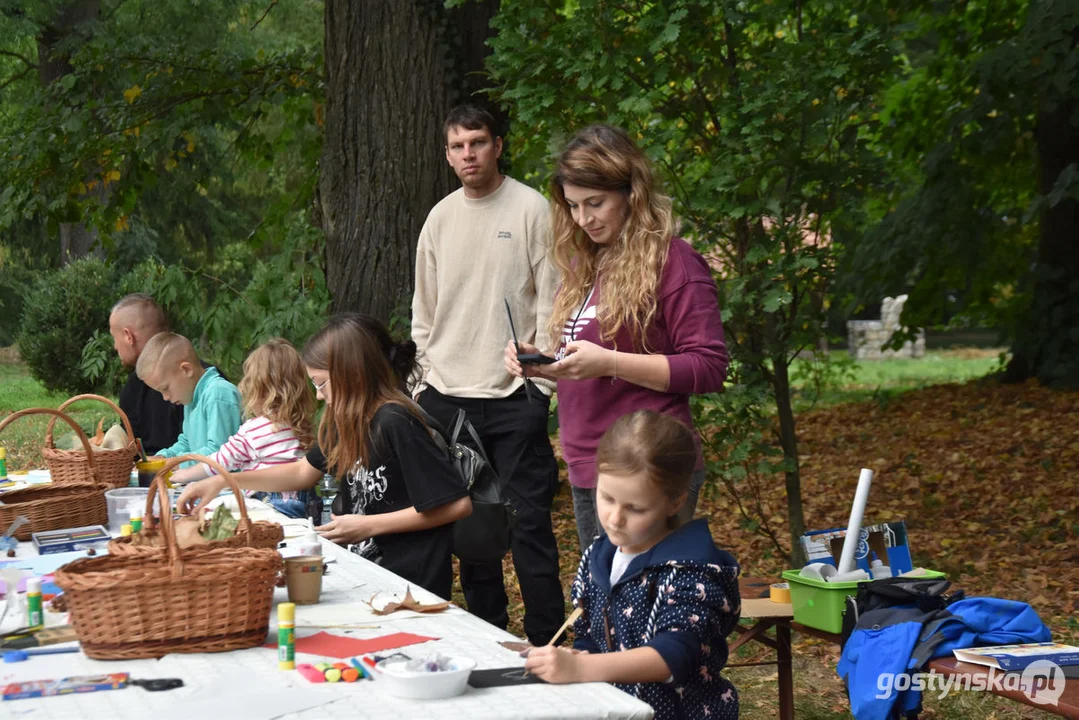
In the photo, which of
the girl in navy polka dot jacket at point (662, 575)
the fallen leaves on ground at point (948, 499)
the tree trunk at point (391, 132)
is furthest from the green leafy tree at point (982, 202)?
the girl in navy polka dot jacket at point (662, 575)

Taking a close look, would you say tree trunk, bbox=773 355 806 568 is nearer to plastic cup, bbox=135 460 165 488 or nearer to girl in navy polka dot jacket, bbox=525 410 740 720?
plastic cup, bbox=135 460 165 488

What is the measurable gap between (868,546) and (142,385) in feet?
12.4

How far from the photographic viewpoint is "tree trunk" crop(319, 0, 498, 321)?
6.52m

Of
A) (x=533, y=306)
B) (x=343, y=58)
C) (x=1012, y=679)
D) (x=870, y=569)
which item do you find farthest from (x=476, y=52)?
(x=1012, y=679)

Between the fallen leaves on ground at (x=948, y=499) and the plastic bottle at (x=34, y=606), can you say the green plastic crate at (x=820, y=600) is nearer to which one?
the fallen leaves on ground at (x=948, y=499)

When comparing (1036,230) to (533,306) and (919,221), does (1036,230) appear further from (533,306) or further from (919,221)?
(533,306)

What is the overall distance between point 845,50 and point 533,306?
6.16 feet

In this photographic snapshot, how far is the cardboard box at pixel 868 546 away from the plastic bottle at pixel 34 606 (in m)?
2.32

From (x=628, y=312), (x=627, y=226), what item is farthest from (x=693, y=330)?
(x=627, y=226)

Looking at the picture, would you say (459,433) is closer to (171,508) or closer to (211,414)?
(211,414)

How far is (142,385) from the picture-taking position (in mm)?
6082

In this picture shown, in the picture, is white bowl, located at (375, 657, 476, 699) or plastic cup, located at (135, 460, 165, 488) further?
plastic cup, located at (135, 460, 165, 488)

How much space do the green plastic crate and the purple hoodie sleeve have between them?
0.84m

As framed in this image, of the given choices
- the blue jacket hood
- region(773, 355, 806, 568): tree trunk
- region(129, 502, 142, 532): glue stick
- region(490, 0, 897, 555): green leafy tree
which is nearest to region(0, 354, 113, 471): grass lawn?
region(490, 0, 897, 555): green leafy tree
